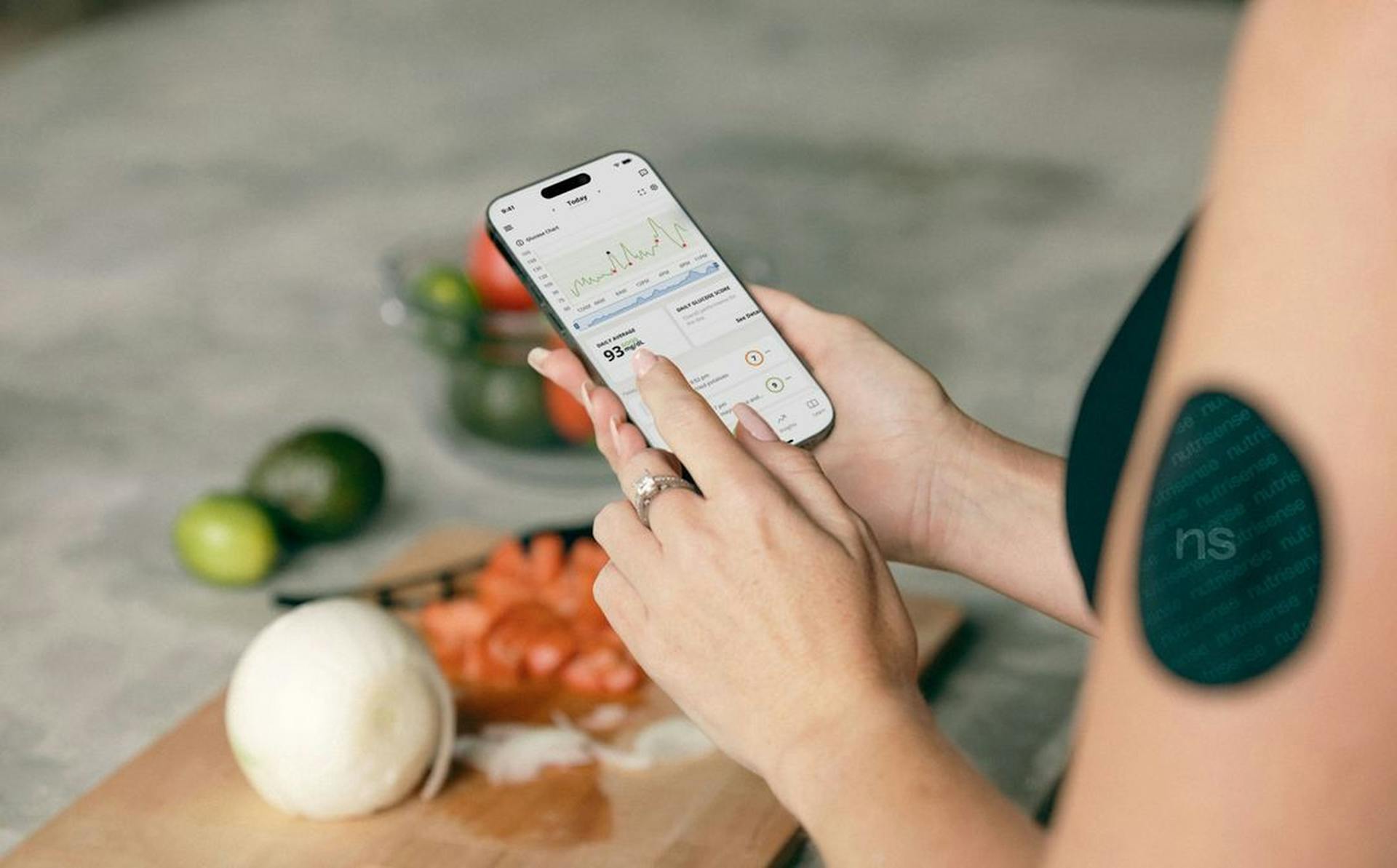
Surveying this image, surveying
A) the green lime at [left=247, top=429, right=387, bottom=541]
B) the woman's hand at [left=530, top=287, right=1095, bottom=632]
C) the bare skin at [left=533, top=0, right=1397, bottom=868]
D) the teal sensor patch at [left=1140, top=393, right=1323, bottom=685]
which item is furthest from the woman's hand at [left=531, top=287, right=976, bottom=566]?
the green lime at [left=247, top=429, right=387, bottom=541]

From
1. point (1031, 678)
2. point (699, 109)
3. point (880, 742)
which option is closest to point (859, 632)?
point (880, 742)

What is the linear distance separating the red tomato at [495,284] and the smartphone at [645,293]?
0.54m

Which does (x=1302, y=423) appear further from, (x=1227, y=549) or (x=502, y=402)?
(x=502, y=402)

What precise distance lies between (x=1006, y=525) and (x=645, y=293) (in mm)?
297

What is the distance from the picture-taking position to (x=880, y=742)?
71 centimetres

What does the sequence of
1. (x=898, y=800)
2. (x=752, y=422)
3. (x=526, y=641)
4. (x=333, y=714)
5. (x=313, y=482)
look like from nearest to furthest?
1. (x=898, y=800)
2. (x=752, y=422)
3. (x=333, y=714)
4. (x=526, y=641)
5. (x=313, y=482)

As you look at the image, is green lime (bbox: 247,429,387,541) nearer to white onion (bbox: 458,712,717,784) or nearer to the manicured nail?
white onion (bbox: 458,712,717,784)

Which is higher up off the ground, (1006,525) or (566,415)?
(1006,525)

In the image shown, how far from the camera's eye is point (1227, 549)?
1.86ft

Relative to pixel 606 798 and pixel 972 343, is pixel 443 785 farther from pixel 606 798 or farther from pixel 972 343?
pixel 972 343

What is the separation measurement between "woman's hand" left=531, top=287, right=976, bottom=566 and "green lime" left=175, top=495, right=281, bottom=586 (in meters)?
0.65

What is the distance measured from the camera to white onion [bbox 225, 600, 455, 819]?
3.45ft

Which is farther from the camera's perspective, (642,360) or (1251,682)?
(642,360)

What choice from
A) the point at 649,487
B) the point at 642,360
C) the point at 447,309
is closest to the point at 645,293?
the point at 642,360
